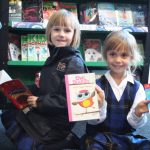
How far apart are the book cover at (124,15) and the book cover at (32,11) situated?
62 cm

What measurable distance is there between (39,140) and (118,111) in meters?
0.39

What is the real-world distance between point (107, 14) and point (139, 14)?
27 centimetres

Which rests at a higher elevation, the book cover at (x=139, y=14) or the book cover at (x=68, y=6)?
the book cover at (x=68, y=6)

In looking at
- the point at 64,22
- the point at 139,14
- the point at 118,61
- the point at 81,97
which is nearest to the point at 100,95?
the point at 81,97

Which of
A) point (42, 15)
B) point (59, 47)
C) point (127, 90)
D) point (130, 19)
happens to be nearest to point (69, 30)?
point (59, 47)

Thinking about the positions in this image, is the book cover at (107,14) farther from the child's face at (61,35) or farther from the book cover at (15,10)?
the child's face at (61,35)

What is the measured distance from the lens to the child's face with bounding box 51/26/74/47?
1625 mm

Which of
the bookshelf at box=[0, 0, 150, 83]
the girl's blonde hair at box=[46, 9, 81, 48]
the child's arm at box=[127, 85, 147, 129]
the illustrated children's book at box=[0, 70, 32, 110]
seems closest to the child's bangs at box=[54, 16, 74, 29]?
the girl's blonde hair at box=[46, 9, 81, 48]

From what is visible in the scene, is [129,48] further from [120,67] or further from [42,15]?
[42,15]

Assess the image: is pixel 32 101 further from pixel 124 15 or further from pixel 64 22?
pixel 124 15

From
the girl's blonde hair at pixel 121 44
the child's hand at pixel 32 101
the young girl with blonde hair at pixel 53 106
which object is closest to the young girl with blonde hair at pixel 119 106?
the girl's blonde hair at pixel 121 44

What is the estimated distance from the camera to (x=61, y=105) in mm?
1481

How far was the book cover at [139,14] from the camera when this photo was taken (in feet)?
8.46

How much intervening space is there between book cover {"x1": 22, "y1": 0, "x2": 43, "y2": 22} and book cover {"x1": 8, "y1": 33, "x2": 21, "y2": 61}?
0.56ft
